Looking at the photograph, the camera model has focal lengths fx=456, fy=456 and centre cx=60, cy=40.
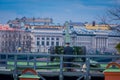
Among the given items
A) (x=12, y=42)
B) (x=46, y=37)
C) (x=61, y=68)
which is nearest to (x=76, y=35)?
(x=46, y=37)

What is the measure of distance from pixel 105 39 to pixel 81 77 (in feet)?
328

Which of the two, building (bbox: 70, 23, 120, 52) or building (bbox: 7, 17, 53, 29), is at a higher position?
building (bbox: 7, 17, 53, 29)

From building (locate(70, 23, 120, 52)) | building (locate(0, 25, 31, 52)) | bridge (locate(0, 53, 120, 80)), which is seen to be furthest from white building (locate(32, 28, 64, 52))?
bridge (locate(0, 53, 120, 80))

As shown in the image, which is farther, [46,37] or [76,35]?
[46,37]

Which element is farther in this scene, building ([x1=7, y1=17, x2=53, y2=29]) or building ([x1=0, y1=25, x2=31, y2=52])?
building ([x1=7, y1=17, x2=53, y2=29])

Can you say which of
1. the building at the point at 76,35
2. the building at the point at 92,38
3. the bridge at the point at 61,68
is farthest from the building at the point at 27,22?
the bridge at the point at 61,68

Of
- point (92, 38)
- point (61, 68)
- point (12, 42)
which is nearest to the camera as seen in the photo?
point (61, 68)

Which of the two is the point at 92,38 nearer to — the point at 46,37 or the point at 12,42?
the point at 46,37

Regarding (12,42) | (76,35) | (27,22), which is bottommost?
(12,42)

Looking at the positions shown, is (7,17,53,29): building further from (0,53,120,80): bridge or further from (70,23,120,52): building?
(0,53,120,80): bridge

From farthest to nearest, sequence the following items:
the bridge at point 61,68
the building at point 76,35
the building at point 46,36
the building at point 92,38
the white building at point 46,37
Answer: the building at point 46,36 → the white building at point 46,37 → the building at point 76,35 → the building at point 92,38 → the bridge at point 61,68

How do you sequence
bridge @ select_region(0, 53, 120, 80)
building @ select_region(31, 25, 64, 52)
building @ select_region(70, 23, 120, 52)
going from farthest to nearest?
building @ select_region(31, 25, 64, 52) → building @ select_region(70, 23, 120, 52) → bridge @ select_region(0, 53, 120, 80)

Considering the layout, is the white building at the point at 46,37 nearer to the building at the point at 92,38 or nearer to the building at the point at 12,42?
the building at the point at 92,38

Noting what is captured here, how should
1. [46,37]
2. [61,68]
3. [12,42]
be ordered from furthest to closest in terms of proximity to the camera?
[46,37] → [12,42] → [61,68]
